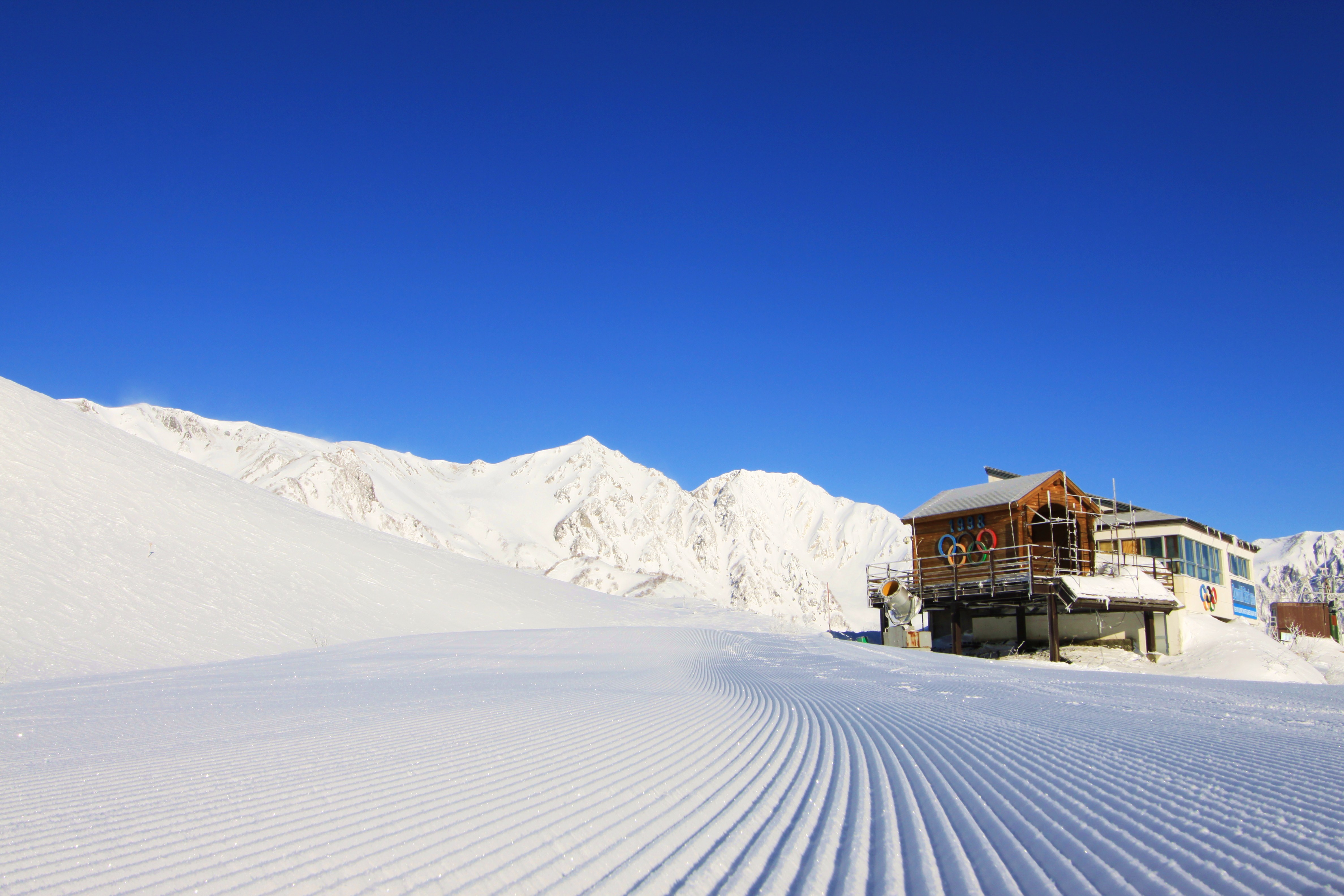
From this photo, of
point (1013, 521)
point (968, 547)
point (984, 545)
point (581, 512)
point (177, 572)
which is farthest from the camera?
point (581, 512)

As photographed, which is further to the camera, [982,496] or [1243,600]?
[1243,600]

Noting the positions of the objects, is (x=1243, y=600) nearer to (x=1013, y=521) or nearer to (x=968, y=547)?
(x=968, y=547)

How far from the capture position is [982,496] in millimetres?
25984

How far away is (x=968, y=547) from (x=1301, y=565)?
168 m

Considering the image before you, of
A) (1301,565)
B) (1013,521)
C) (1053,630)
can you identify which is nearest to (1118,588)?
(1053,630)

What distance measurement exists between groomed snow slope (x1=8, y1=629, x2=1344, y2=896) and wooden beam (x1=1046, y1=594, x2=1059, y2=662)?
1316cm

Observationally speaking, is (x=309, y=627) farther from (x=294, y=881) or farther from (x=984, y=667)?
(x=294, y=881)

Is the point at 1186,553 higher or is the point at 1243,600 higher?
the point at 1186,553

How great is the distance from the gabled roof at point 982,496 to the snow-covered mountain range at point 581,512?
7240 cm

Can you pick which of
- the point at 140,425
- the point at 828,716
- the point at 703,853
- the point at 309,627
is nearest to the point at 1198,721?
the point at 828,716

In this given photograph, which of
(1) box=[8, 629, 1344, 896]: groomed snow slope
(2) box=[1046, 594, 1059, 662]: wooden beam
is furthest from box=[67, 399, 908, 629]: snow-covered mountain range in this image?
(1) box=[8, 629, 1344, 896]: groomed snow slope

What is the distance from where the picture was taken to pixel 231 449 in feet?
466

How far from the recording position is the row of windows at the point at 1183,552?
2978 centimetres

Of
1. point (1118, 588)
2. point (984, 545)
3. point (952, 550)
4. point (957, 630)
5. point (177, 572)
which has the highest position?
point (984, 545)
